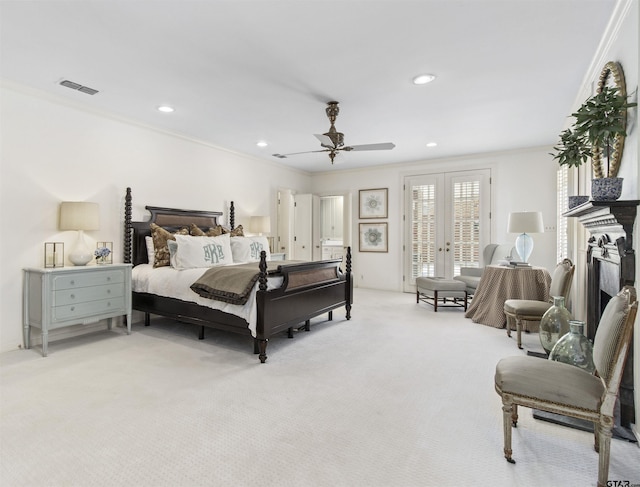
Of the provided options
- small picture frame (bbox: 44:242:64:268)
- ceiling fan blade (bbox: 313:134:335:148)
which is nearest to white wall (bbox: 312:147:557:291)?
ceiling fan blade (bbox: 313:134:335:148)

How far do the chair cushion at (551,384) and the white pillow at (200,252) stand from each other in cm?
358

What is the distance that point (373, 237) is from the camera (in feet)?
24.6

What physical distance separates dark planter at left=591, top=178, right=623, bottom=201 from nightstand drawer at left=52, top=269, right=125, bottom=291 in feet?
14.8

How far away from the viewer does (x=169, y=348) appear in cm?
365

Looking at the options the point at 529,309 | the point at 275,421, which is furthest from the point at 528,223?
the point at 275,421

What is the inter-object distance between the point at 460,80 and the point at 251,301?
292 cm

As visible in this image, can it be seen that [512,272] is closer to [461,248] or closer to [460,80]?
[461,248]

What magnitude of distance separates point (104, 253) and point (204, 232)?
1477mm

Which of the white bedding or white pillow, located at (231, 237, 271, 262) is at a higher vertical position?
white pillow, located at (231, 237, 271, 262)

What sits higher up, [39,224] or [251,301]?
[39,224]

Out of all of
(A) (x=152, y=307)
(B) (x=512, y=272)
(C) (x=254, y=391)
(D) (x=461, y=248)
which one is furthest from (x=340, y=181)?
(C) (x=254, y=391)

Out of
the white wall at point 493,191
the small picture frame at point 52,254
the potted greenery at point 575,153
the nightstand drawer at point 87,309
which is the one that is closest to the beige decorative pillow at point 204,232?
the nightstand drawer at point 87,309

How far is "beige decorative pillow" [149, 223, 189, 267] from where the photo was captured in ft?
14.7

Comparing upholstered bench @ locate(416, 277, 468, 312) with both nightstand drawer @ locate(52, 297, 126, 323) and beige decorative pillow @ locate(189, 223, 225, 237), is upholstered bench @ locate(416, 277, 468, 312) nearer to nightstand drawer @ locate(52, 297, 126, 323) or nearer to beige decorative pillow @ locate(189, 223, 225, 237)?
beige decorative pillow @ locate(189, 223, 225, 237)
